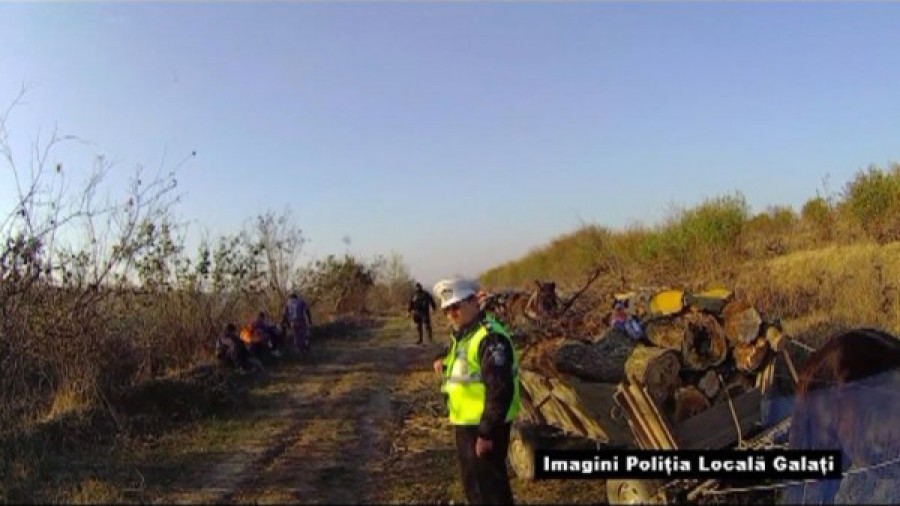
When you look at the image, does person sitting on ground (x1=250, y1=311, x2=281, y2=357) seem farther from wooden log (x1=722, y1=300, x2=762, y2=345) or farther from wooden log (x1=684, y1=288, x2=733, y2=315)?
wooden log (x1=722, y1=300, x2=762, y2=345)

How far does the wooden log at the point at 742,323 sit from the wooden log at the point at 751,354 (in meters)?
0.06

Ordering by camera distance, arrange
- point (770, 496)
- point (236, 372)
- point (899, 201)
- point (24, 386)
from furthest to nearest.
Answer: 1. point (899, 201)
2. point (236, 372)
3. point (24, 386)
4. point (770, 496)

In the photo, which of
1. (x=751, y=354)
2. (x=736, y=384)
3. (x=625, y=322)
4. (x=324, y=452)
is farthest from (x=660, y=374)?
(x=324, y=452)

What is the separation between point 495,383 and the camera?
5.23 meters

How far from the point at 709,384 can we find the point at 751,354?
2.03 feet

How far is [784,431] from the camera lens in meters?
6.56

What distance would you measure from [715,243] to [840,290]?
8331 millimetres

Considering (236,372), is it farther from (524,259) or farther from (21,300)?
(524,259)

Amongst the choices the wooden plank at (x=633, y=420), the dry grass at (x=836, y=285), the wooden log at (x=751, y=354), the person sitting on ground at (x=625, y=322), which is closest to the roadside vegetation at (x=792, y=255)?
the dry grass at (x=836, y=285)

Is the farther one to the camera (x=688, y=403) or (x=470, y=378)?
(x=688, y=403)

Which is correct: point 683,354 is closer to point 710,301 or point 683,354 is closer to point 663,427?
point 710,301

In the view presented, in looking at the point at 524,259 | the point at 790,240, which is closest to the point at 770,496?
the point at 790,240

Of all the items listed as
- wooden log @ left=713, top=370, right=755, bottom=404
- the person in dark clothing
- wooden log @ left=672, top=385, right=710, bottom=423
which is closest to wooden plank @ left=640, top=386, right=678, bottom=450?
wooden log @ left=672, top=385, right=710, bottom=423

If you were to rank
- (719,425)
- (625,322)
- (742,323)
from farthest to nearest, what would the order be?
(625,322) < (742,323) < (719,425)
